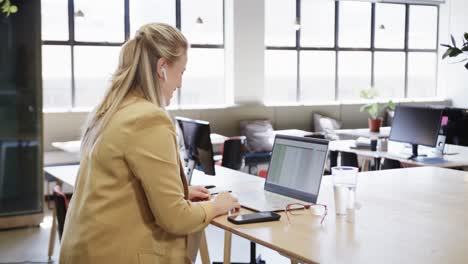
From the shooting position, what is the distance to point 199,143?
12.6ft

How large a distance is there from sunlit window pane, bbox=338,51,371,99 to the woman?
850 centimetres

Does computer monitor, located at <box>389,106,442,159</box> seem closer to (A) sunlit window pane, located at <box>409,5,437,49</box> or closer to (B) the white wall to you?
(B) the white wall

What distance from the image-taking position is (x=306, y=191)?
9.16 feet

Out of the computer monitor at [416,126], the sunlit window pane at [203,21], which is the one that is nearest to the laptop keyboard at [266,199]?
the computer monitor at [416,126]

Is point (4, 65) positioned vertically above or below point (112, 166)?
above

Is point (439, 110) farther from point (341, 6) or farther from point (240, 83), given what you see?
point (341, 6)

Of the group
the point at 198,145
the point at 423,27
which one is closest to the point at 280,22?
the point at 423,27

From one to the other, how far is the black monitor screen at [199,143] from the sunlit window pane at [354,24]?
692 cm

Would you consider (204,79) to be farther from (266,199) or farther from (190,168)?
(266,199)

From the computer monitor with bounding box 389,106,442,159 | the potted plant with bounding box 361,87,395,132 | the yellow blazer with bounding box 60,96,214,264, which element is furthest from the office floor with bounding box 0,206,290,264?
the potted plant with bounding box 361,87,395,132

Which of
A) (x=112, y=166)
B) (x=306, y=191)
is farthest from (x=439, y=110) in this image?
(x=112, y=166)

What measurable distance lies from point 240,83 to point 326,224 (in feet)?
22.3

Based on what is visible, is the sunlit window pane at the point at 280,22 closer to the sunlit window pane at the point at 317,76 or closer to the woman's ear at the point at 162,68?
the sunlit window pane at the point at 317,76

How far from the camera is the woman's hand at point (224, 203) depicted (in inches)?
95.0
